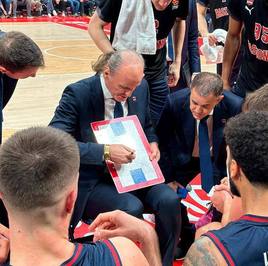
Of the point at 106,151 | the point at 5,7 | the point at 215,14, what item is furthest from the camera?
the point at 5,7

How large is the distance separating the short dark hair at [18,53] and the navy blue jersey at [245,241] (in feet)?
4.80

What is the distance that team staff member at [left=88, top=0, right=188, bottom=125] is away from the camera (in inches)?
134

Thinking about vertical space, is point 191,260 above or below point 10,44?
below

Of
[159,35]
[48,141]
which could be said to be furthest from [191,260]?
[159,35]

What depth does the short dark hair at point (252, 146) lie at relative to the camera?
61.0 inches

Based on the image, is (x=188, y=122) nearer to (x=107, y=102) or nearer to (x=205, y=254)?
(x=107, y=102)

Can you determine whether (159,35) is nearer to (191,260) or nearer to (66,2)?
(191,260)

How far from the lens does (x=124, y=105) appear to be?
2982 millimetres

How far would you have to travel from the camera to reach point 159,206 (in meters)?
2.79

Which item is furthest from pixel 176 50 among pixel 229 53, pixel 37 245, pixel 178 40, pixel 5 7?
pixel 5 7

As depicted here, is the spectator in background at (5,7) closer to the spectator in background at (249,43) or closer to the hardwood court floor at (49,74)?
the hardwood court floor at (49,74)

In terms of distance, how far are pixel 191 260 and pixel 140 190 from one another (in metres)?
1.35

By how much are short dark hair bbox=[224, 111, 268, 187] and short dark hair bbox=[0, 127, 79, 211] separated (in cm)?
53

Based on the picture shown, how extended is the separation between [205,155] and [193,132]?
8.0 inches
